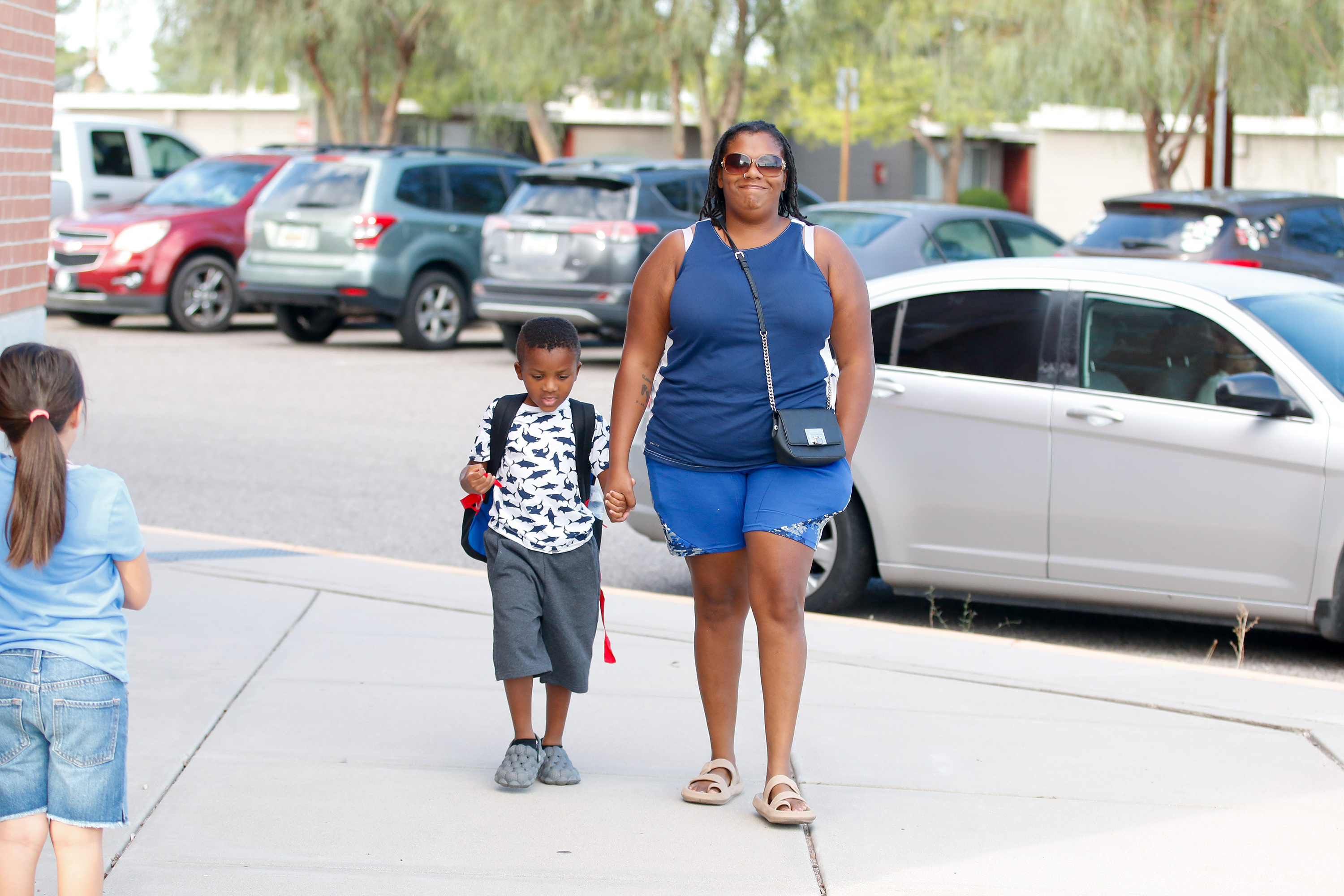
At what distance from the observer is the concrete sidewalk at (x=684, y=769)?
3779 mm

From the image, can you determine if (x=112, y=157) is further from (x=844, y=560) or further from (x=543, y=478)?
(x=543, y=478)

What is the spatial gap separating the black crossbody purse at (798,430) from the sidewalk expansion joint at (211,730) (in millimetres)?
1776

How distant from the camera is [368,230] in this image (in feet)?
52.2

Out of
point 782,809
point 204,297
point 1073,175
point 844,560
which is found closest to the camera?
point 782,809

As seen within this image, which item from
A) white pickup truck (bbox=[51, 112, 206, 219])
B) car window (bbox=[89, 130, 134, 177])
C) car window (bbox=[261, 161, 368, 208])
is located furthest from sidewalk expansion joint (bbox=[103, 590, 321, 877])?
car window (bbox=[89, 130, 134, 177])

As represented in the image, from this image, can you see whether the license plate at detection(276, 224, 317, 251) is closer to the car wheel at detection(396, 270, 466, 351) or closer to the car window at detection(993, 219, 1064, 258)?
the car wheel at detection(396, 270, 466, 351)

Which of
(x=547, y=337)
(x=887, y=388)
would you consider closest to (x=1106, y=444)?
(x=887, y=388)

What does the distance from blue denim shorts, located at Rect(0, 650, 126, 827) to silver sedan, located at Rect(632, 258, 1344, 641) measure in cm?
376

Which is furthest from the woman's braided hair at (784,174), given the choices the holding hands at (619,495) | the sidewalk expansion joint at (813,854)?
the sidewalk expansion joint at (813,854)

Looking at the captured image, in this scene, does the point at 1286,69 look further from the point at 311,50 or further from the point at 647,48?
the point at 311,50

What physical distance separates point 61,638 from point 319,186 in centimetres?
1384

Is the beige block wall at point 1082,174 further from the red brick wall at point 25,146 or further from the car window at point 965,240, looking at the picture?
the red brick wall at point 25,146

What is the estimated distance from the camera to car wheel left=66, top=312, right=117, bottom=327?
19.0 meters

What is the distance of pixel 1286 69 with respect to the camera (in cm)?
1745
